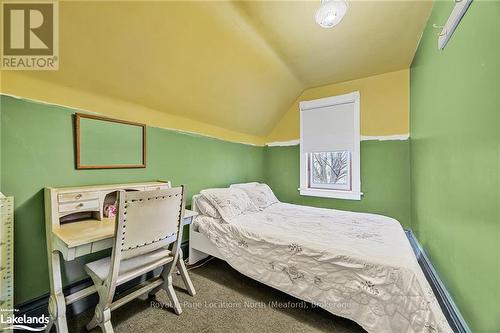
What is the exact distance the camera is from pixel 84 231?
1341 mm

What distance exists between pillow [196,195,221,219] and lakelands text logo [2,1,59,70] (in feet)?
5.43

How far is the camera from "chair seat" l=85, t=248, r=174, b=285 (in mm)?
1332

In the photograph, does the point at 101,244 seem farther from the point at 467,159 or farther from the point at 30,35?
the point at 467,159

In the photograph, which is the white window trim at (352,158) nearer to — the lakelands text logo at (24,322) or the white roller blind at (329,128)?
the white roller blind at (329,128)

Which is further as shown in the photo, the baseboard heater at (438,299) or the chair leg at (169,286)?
the chair leg at (169,286)

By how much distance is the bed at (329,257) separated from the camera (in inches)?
47.5

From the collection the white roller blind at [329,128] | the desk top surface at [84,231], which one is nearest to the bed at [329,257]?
the desk top surface at [84,231]

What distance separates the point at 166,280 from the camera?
1.66m

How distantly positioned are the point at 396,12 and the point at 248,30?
1.26 metres

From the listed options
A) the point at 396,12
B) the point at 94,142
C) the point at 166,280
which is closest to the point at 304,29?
the point at 396,12

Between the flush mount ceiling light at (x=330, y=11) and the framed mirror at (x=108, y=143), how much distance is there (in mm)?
1816

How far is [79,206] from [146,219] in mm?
597

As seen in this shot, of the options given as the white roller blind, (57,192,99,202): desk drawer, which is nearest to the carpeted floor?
(57,192,99,202): desk drawer

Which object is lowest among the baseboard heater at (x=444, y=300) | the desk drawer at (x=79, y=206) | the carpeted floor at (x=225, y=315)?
the carpeted floor at (x=225, y=315)
